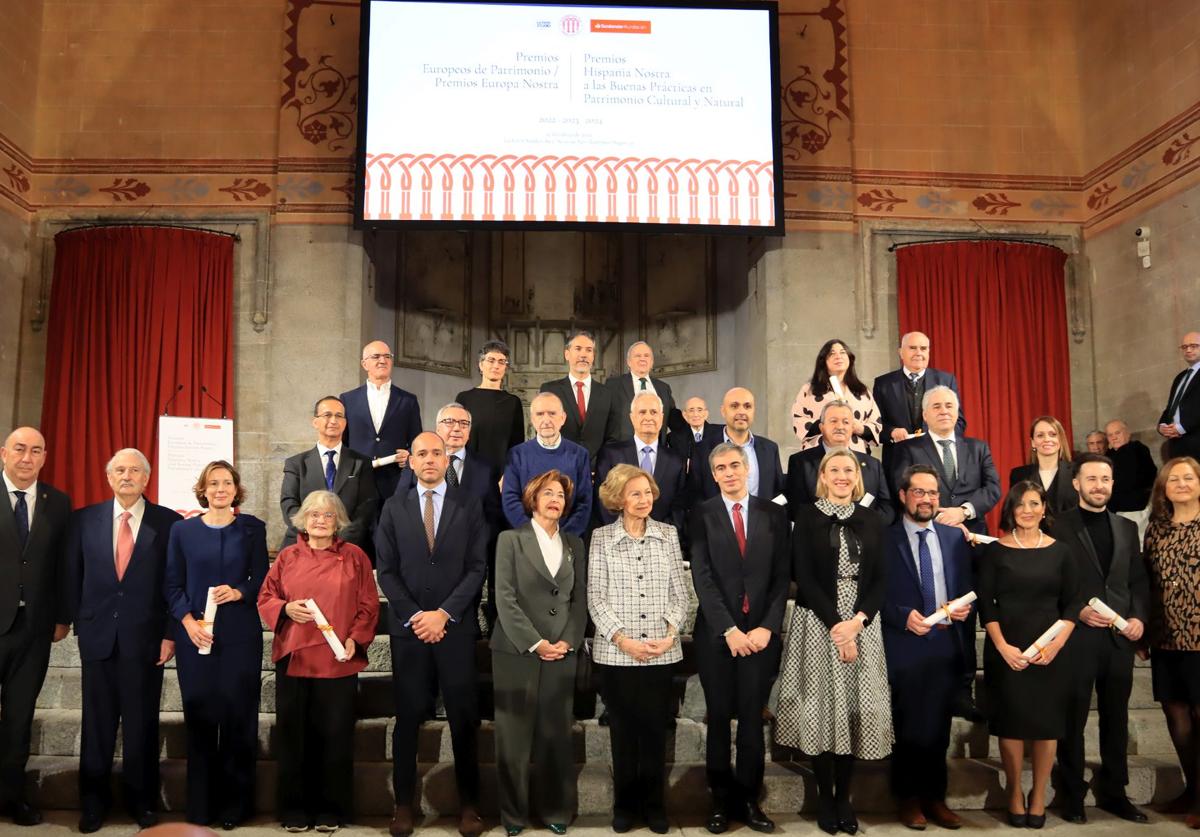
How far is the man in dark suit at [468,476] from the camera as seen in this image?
4391 millimetres

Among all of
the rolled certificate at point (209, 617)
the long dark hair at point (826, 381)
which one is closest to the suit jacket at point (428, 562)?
the rolled certificate at point (209, 617)

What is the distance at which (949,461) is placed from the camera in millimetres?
4605

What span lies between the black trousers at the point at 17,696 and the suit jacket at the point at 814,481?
3.03 meters

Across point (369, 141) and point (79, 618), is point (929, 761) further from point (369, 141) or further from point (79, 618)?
point (369, 141)

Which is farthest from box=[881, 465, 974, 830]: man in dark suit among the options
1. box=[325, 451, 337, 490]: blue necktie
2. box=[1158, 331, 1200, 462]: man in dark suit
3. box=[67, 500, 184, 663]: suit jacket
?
box=[1158, 331, 1200, 462]: man in dark suit

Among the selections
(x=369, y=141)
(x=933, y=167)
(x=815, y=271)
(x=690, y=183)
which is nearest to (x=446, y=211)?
(x=369, y=141)

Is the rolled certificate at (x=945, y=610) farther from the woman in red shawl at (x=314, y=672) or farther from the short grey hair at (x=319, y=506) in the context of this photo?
the short grey hair at (x=319, y=506)

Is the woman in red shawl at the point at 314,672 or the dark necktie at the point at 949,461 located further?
the dark necktie at the point at 949,461

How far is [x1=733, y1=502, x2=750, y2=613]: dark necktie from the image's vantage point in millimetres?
3902

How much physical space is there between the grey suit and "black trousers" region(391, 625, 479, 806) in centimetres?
11

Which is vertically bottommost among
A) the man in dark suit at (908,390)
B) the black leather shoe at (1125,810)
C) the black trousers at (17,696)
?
the black leather shoe at (1125,810)

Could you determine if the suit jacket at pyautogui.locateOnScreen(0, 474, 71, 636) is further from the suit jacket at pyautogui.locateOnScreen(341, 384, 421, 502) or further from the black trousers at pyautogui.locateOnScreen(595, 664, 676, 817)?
the black trousers at pyautogui.locateOnScreen(595, 664, 676, 817)

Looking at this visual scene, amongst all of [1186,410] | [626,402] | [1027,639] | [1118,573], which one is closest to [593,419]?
[626,402]

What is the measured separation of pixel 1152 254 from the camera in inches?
290
